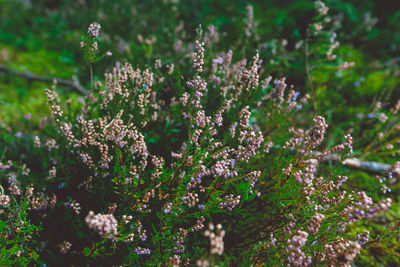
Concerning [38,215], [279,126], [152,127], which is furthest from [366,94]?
[38,215]

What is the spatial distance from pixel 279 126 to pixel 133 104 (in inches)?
54.8

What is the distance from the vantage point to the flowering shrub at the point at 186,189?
5.65 feet

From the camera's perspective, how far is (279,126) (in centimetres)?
261

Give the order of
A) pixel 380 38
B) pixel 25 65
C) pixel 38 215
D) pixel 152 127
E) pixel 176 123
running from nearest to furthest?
pixel 38 215 < pixel 152 127 < pixel 176 123 < pixel 25 65 < pixel 380 38

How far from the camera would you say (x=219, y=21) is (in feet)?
18.8

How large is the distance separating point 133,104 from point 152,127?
1.04ft

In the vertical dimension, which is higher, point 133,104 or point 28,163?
point 133,104

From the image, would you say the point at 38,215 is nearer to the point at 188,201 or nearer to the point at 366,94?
the point at 188,201

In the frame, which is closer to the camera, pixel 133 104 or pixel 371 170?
pixel 133 104

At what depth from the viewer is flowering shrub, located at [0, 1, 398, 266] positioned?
1.72 m

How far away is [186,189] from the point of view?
1.84m

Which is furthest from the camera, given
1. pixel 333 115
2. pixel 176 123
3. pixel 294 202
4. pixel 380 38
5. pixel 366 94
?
pixel 380 38

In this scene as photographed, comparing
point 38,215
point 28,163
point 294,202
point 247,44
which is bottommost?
point 294,202

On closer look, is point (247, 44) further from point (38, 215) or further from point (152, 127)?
point (38, 215)
